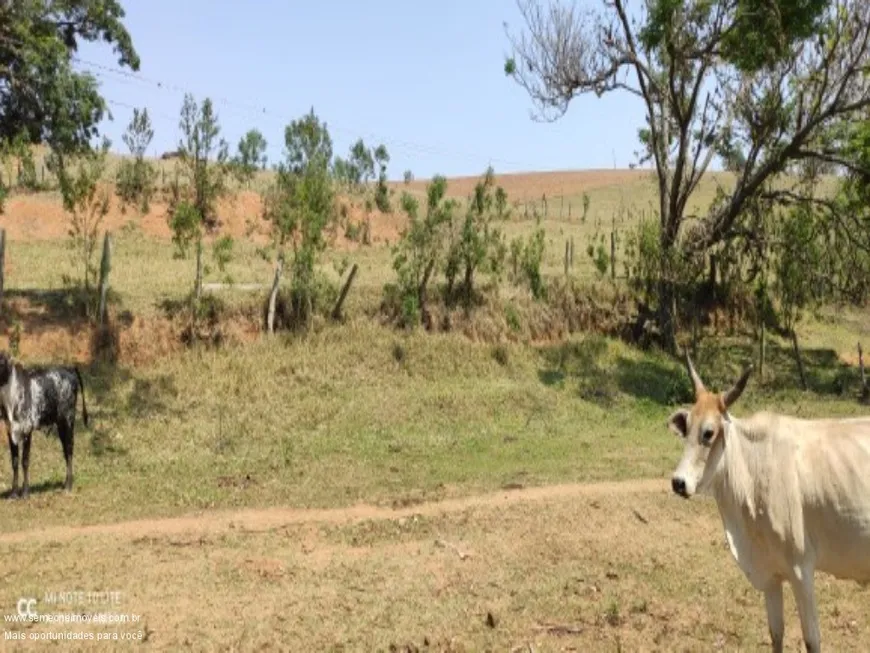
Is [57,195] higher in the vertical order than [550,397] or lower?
higher

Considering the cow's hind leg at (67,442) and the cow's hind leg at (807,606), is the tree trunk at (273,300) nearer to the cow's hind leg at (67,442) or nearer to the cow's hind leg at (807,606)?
the cow's hind leg at (67,442)

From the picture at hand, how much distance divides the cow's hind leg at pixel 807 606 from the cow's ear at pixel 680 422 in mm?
1239

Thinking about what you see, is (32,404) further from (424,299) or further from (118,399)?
(424,299)

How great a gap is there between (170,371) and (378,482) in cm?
566

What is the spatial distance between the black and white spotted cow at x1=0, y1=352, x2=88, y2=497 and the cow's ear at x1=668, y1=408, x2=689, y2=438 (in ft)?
28.0

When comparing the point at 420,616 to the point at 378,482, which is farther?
the point at 378,482

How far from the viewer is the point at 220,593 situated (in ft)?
27.2

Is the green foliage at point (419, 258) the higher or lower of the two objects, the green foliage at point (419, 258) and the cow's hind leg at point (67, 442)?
the higher

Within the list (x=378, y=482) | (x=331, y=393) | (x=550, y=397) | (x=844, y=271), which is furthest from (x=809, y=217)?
(x=378, y=482)

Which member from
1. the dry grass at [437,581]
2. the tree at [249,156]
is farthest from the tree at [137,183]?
the dry grass at [437,581]

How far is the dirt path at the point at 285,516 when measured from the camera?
10250mm

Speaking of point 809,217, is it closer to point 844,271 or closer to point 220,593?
point 844,271

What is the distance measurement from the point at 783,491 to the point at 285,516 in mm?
6455

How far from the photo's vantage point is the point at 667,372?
67.7 feet
